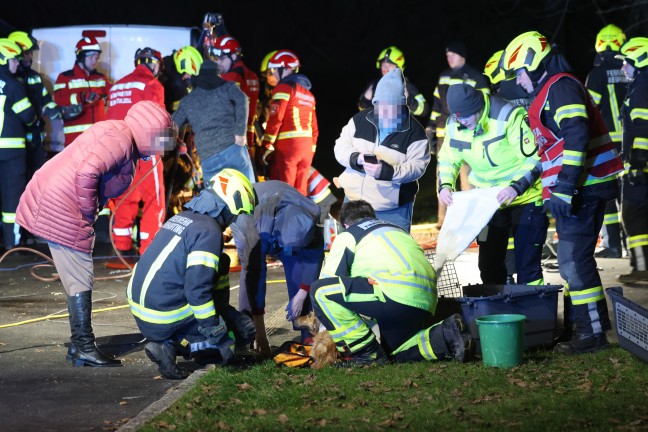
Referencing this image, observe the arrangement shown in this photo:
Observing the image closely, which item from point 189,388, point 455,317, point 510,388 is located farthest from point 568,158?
point 189,388

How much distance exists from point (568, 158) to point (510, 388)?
1878mm

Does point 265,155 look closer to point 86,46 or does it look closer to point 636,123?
point 86,46

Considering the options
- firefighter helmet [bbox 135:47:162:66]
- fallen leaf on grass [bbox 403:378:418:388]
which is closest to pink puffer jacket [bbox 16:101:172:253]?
fallen leaf on grass [bbox 403:378:418:388]

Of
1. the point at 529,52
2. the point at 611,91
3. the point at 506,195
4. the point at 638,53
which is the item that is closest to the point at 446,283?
the point at 506,195

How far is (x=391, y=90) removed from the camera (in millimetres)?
8773

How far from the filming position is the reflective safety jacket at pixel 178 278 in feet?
23.2

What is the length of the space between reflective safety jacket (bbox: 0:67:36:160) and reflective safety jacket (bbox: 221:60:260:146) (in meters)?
2.65

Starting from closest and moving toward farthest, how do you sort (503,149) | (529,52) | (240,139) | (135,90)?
(529,52), (503,149), (240,139), (135,90)

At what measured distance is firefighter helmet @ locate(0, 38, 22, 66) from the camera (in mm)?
13195

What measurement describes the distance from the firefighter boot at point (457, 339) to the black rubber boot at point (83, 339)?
244 cm

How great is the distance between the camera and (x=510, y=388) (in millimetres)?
6535

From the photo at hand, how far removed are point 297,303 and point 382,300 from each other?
102 cm

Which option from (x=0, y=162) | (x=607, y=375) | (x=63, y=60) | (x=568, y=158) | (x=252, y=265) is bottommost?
(x=607, y=375)

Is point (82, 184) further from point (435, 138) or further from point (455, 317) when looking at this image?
point (435, 138)
